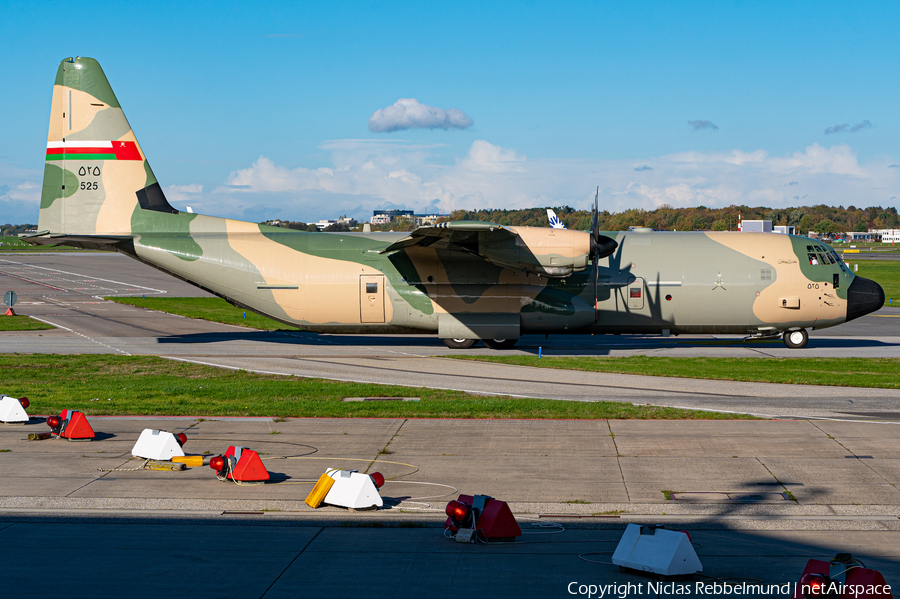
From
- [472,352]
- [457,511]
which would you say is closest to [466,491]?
[457,511]

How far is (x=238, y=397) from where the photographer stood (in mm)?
19438

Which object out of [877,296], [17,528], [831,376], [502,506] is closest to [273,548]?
[502,506]

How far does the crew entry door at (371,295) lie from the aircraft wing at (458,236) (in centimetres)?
132

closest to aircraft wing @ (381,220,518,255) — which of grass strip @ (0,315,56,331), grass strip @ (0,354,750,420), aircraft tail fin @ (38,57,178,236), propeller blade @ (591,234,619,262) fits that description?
propeller blade @ (591,234,619,262)

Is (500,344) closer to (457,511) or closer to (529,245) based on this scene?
(529,245)

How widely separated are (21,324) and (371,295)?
63.9 feet

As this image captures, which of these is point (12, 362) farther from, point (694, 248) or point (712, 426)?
point (694, 248)

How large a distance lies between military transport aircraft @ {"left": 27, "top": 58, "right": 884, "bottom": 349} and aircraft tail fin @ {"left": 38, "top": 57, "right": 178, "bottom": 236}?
0.04m

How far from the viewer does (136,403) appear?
1838cm

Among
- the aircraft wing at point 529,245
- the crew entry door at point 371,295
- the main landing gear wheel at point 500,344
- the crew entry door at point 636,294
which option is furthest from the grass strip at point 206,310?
the crew entry door at point 636,294

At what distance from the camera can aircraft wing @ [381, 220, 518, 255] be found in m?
23.6

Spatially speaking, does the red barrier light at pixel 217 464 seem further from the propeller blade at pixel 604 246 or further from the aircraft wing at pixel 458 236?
the propeller blade at pixel 604 246

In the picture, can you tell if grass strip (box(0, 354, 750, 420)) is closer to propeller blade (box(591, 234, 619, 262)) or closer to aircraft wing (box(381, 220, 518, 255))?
aircraft wing (box(381, 220, 518, 255))

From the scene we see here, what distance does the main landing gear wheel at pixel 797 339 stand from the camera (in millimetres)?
28781
